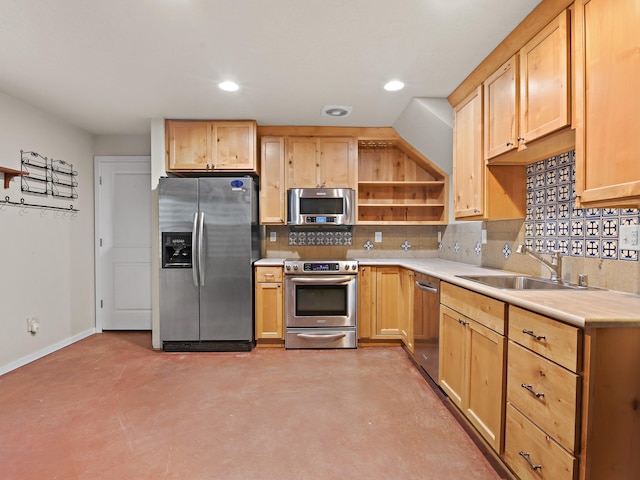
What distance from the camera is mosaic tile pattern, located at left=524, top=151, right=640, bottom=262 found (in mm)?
1729

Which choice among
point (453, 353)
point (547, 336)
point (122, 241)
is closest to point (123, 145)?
point (122, 241)

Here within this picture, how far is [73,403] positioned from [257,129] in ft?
9.61

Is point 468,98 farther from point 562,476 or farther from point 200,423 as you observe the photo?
point 200,423

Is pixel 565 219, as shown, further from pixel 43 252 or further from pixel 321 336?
pixel 43 252

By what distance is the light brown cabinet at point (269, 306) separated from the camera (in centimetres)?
354

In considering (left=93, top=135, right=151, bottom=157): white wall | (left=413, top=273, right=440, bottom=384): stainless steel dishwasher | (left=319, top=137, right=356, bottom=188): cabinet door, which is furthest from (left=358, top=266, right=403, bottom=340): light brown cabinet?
(left=93, top=135, right=151, bottom=157): white wall

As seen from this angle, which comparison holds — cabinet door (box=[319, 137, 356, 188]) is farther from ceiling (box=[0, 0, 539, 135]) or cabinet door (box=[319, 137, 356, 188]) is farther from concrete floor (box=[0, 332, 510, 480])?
concrete floor (box=[0, 332, 510, 480])

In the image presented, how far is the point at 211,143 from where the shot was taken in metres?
3.52

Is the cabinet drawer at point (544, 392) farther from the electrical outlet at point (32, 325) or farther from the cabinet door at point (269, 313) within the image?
the electrical outlet at point (32, 325)

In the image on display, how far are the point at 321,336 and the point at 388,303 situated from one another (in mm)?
776

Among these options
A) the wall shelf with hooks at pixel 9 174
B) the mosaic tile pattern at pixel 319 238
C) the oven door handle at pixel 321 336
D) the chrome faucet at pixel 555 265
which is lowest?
the oven door handle at pixel 321 336

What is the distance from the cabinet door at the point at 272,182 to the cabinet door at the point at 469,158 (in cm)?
182

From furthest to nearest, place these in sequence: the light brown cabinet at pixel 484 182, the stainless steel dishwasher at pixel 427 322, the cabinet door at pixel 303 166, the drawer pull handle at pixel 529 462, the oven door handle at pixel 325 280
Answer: the cabinet door at pixel 303 166, the oven door handle at pixel 325 280, the stainless steel dishwasher at pixel 427 322, the light brown cabinet at pixel 484 182, the drawer pull handle at pixel 529 462

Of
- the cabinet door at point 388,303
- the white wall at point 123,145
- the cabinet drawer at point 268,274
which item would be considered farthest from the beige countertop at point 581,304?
the white wall at point 123,145
